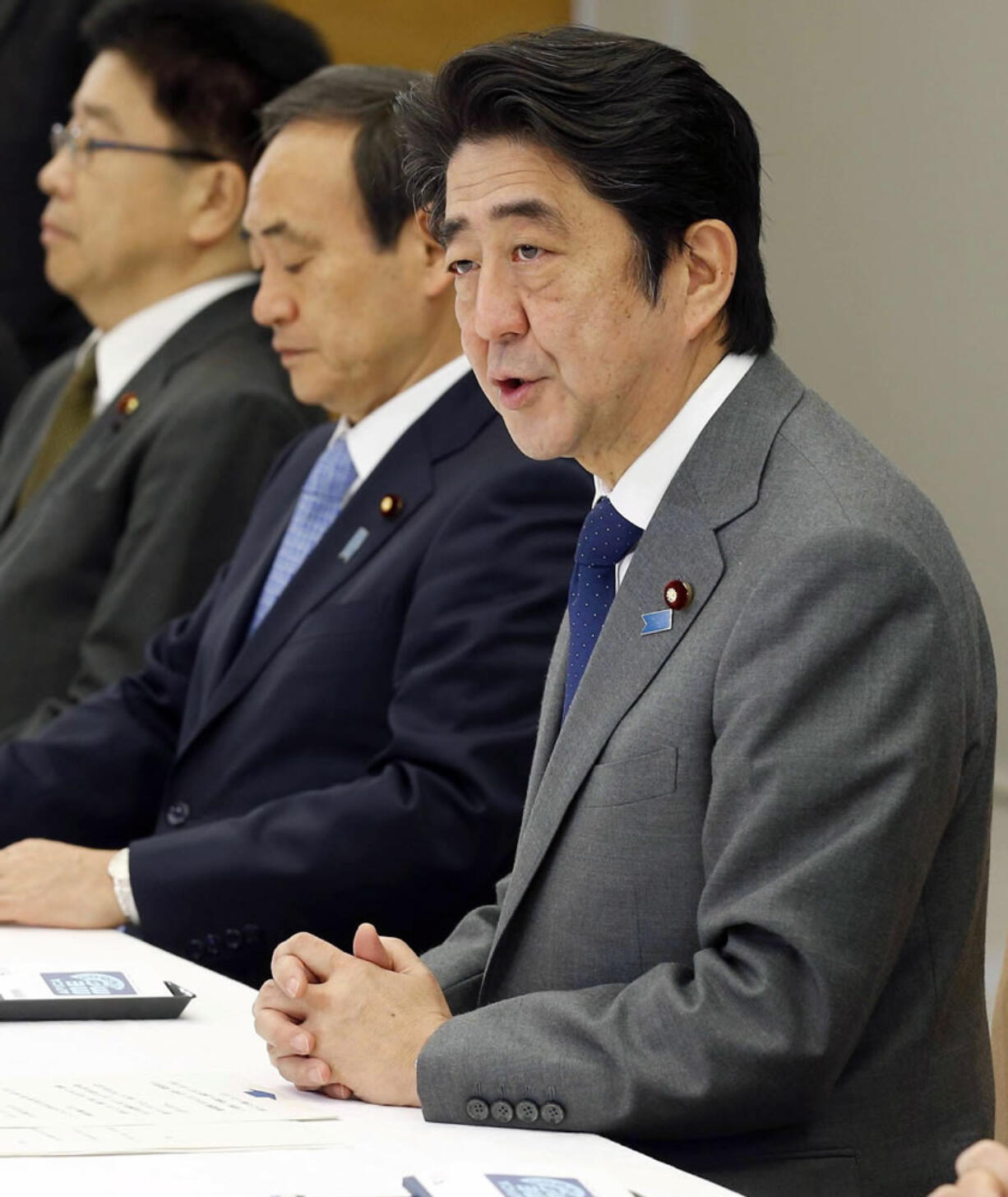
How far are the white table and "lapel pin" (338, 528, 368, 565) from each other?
0.76m

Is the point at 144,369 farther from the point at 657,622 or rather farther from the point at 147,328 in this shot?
the point at 657,622

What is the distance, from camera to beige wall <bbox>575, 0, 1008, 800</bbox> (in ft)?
9.77

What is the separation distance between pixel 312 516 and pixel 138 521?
21.6 inches

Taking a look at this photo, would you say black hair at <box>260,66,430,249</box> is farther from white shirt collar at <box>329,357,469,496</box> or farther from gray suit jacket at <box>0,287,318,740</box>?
gray suit jacket at <box>0,287,318,740</box>

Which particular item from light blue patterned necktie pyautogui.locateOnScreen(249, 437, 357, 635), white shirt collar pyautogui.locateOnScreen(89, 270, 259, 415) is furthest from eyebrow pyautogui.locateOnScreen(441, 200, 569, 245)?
white shirt collar pyautogui.locateOnScreen(89, 270, 259, 415)

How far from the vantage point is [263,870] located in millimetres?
2336

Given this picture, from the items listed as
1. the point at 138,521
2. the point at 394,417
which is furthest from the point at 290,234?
the point at 138,521

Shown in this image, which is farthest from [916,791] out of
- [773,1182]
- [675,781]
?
[773,1182]

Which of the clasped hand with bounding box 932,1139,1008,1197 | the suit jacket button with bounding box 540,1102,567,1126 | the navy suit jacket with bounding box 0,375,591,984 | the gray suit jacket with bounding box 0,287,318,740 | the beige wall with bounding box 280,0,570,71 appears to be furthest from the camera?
the beige wall with bounding box 280,0,570,71

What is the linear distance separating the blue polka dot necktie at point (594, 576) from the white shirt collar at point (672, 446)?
2cm

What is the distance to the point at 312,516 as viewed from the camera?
278cm

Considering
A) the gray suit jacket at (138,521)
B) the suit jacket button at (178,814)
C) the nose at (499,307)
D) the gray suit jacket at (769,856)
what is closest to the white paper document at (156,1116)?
the gray suit jacket at (769,856)

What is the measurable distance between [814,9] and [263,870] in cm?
190

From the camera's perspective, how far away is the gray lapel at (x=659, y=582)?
1.62 m
